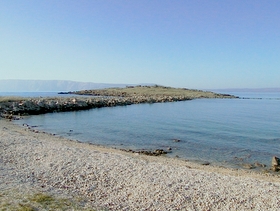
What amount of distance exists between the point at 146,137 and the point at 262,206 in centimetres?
1534

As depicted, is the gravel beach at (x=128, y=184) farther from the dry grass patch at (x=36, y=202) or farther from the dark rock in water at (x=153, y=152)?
the dark rock in water at (x=153, y=152)

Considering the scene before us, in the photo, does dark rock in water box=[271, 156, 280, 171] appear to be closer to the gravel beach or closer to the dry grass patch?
the gravel beach

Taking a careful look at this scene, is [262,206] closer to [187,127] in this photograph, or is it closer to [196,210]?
[196,210]

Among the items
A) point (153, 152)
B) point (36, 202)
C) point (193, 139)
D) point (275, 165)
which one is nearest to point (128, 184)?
point (36, 202)

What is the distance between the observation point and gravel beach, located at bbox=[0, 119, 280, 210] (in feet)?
28.7

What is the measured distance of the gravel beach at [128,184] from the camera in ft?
28.7

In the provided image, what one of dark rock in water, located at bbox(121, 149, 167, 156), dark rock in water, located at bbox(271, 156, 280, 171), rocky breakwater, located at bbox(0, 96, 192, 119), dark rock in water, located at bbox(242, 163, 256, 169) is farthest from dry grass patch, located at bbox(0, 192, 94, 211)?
rocky breakwater, located at bbox(0, 96, 192, 119)

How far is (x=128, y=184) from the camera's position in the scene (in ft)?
34.0

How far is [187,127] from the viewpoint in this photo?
2844 centimetres

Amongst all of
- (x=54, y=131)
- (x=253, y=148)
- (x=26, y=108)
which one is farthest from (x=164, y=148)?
(x=26, y=108)

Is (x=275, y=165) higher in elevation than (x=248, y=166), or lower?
higher

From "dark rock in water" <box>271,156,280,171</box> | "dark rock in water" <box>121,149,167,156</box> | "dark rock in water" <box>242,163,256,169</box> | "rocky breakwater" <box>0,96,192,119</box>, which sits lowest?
"dark rock in water" <box>121,149,167,156</box>

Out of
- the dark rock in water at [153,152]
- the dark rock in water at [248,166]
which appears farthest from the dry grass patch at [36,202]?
the dark rock in water at [248,166]

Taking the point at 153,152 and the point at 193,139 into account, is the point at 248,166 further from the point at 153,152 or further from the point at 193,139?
the point at 193,139
